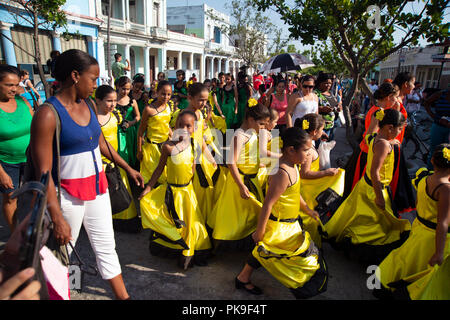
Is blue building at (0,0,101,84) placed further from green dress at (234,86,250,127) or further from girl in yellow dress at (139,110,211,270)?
girl in yellow dress at (139,110,211,270)

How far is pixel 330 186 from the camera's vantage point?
3.16m

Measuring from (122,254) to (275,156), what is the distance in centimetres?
194

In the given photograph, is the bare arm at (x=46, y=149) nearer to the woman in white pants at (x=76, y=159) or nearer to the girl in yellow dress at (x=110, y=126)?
the woman in white pants at (x=76, y=159)

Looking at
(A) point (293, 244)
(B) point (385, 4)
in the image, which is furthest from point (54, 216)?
(B) point (385, 4)

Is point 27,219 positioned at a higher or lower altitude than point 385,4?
lower

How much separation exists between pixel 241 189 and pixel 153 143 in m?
1.90

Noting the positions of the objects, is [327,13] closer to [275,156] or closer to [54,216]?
[275,156]

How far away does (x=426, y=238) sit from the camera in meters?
2.38

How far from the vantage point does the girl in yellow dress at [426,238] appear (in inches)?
85.5

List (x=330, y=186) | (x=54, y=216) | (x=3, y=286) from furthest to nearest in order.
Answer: (x=330, y=186) → (x=54, y=216) → (x=3, y=286)

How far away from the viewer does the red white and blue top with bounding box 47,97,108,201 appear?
6.34 ft

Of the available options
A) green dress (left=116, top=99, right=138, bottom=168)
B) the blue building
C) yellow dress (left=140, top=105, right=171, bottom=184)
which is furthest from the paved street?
the blue building

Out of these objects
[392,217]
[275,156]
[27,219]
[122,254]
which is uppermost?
[27,219]
